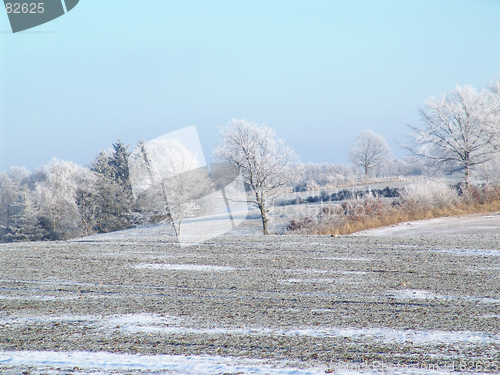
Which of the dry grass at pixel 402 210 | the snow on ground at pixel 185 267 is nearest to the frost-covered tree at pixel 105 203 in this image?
the dry grass at pixel 402 210

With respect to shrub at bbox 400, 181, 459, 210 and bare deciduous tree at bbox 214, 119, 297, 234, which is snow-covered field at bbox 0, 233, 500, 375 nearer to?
shrub at bbox 400, 181, 459, 210

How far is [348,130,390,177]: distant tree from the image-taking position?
2392 inches

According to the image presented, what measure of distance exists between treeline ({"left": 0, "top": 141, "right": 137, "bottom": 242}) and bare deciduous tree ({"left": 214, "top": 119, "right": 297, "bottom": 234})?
18098 mm

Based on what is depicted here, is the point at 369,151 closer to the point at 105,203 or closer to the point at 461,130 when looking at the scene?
the point at 461,130

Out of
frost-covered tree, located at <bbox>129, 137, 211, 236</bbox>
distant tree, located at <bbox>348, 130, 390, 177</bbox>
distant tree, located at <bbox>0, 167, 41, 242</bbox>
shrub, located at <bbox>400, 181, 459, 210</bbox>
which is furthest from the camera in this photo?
distant tree, located at <bbox>348, 130, 390, 177</bbox>

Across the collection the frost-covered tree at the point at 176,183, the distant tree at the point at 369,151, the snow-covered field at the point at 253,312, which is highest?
the distant tree at the point at 369,151

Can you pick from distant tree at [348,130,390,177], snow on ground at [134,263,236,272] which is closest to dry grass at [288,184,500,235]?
snow on ground at [134,263,236,272]

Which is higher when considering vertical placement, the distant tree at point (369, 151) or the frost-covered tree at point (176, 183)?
the distant tree at point (369, 151)

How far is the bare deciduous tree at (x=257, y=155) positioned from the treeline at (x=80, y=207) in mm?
18098

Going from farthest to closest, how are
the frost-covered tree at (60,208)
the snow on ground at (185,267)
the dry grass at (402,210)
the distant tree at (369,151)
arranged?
the distant tree at (369,151) < the frost-covered tree at (60,208) < the dry grass at (402,210) < the snow on ground at (185,267)

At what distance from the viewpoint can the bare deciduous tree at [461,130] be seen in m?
24.0

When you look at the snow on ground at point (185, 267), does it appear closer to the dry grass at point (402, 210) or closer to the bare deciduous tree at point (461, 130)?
the dry grass at point (402, 210)

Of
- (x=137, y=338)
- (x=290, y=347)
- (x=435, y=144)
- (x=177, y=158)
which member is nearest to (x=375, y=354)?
(x=290, y=347)

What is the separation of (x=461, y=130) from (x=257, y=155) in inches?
576
